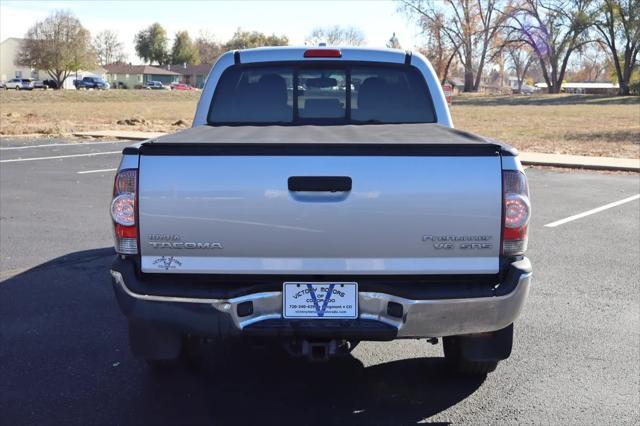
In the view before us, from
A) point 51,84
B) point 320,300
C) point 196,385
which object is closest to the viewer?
point 320,300

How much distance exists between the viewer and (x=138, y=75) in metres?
127

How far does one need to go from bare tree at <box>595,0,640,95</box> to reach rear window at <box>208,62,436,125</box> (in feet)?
221

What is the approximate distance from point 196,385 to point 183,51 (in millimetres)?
139886

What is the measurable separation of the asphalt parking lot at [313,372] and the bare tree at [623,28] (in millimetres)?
66597

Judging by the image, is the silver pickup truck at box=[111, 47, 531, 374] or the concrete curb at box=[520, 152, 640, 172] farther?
the concrete curb at box=[520, 152, 640, 172]

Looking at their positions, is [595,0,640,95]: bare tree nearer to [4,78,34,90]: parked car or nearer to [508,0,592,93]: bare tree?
[508,0,592,93]: bare tree

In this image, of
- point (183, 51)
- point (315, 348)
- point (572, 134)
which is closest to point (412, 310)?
point (315, 348)

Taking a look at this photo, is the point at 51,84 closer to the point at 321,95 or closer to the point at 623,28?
the point at 623,28

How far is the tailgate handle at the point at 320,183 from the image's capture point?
330 cm

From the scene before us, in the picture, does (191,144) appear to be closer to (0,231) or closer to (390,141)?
(390,141)

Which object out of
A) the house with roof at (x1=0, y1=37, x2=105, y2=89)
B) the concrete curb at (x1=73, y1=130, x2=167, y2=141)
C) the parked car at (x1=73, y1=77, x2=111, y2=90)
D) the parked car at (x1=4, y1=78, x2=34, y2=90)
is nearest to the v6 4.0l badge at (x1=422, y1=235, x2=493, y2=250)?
the concrete curb at (x1=73, y1=130, x2=167, y2=141)

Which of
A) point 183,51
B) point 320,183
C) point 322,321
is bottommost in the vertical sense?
point 322,321

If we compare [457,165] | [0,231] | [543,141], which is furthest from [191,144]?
[543,141]

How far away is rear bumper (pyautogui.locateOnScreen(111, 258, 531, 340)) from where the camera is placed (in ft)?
11.1
